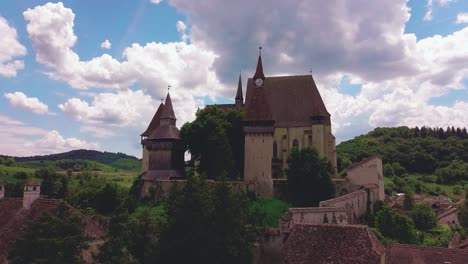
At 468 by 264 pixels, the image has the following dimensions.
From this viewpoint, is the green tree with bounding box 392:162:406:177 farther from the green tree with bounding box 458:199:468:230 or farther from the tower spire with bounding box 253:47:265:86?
the tower spire with bounding box 253:47:265:86

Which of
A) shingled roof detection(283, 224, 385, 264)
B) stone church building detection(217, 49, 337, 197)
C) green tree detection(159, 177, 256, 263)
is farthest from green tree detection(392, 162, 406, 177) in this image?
shingled roof detection(283, 224, 385, 264)

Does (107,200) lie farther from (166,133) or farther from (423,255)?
(423,255)

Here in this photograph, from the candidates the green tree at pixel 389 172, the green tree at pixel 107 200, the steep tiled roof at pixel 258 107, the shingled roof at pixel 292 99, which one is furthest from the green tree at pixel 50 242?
the green tree at pixel 389 172

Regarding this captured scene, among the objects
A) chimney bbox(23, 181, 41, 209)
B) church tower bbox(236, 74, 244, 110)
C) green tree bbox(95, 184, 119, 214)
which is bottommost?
green tree bbox(95, 184, 119, 214)

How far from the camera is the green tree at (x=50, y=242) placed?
21703 mm

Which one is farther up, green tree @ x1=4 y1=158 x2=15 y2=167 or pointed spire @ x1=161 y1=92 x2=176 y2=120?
pointed spire @ x1=161 y1=92 x2=176 y2=120

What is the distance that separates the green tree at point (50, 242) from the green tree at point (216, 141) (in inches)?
995

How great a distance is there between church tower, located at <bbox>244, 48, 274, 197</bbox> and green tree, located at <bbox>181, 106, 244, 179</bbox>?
223cm

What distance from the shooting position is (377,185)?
46.9 m

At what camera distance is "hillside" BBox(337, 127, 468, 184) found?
11094 cm

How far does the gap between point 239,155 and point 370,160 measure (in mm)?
15790

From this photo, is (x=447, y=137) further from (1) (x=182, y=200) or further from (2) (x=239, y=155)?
(1) (x=182, y=200)

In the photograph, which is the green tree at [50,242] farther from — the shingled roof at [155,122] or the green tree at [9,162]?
the green tree at [9,162]

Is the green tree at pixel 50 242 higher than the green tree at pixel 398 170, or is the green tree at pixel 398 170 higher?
the green tree at pixel 398 170
